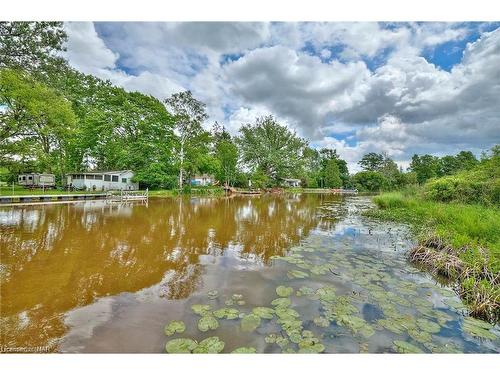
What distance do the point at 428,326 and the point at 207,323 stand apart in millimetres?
2625

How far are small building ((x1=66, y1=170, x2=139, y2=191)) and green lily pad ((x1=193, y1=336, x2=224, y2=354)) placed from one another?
77.8 feet

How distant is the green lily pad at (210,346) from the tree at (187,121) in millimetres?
23900

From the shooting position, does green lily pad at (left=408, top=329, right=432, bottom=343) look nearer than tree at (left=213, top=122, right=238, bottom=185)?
Yes

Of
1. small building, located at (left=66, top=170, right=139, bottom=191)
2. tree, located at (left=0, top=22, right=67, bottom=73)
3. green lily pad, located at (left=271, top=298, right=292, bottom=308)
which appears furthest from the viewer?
small building, located at (left=66, top=170, right=139, bottom=191)

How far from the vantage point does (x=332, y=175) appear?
153ft

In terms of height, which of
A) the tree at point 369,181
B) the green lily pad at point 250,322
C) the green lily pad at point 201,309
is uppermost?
the tree at point 369,181

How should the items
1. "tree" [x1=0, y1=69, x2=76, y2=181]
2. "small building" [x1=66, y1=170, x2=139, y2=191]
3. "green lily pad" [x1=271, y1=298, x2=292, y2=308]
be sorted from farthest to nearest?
"small building" [x1=66, y1=170, x2=139, y2=191], "tree" [x1=0, y1=69, x2=76, y2=181], "green lily pad" [x1=271, y1=298, x2=292, y2=308]

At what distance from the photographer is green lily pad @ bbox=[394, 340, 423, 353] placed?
2.57 metres

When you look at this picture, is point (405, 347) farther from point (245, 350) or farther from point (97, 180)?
point (97, 180)

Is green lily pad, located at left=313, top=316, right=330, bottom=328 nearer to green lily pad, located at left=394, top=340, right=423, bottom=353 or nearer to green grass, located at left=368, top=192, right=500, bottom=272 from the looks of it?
green lily pad, located at left=394, top=340, right=423, bottom=353

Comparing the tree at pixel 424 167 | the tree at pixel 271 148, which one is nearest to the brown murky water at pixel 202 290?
the tree at pixel 271 148

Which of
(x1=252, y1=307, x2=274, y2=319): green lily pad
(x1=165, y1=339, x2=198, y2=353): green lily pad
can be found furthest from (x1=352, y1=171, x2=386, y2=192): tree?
(x1=165, y1=339, x2=198, y2=353): green lily pad

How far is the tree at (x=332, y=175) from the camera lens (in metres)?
46.7

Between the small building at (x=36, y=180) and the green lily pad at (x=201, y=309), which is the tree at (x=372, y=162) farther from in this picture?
the green lily pad at (x=201, y=309)
